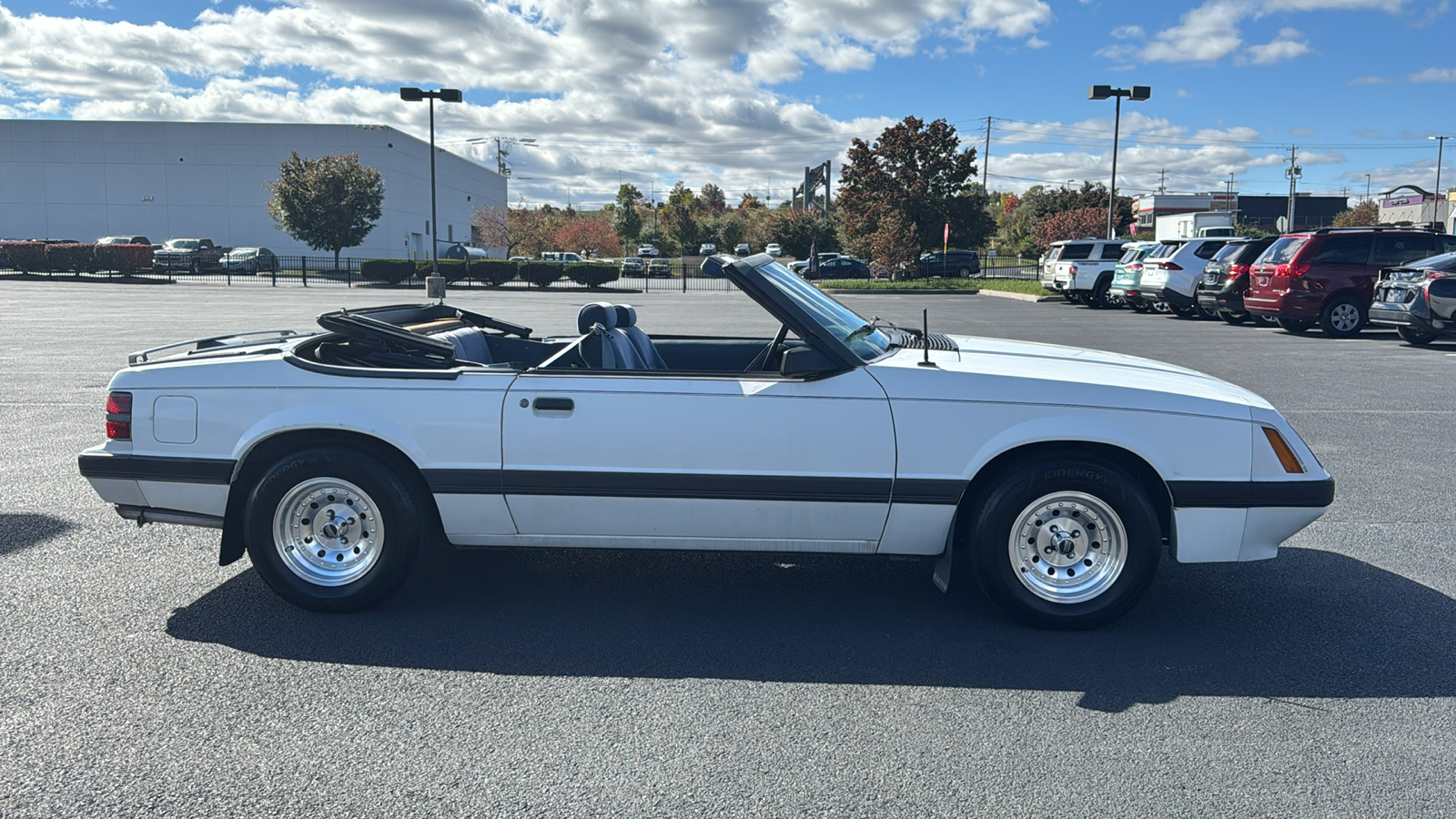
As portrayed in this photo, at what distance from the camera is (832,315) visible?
4574 millimetres

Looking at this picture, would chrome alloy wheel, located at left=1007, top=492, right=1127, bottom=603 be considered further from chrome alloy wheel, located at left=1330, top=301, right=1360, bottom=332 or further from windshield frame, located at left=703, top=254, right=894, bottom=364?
chrome alloy wheel, located at left=1330, top=301, right=1360, bottom=332

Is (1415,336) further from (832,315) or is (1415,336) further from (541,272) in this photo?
(541,272)

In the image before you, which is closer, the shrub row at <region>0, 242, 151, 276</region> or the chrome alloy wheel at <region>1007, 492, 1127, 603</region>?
the chrome alloy wheel at <region>1007, 492, 1127, 603</region>

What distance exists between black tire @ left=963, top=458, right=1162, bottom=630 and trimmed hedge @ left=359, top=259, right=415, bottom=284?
43.1m

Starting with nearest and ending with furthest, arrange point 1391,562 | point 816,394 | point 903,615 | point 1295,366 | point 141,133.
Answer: point 816,394, point 903,615, point 1391,562, point 1295,366, point 141,133

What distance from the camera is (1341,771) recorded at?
308cm

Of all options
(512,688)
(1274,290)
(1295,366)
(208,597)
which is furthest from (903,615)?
(1274,290)

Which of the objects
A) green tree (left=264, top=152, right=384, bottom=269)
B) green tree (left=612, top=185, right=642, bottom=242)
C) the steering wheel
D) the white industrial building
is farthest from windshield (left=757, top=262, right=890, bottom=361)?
green tree (left=612, top=185, right=642, bottom=242)

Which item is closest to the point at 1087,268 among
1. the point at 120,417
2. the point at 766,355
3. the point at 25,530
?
the point at 766,355

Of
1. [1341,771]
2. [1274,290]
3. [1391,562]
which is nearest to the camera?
[1341,771]

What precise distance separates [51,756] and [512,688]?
139cm

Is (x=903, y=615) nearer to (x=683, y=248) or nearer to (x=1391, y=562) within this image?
(x=1391, y=562)

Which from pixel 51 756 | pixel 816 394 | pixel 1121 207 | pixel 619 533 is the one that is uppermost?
pixel 1121 207

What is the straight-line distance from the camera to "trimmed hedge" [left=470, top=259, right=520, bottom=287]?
43.6 m
